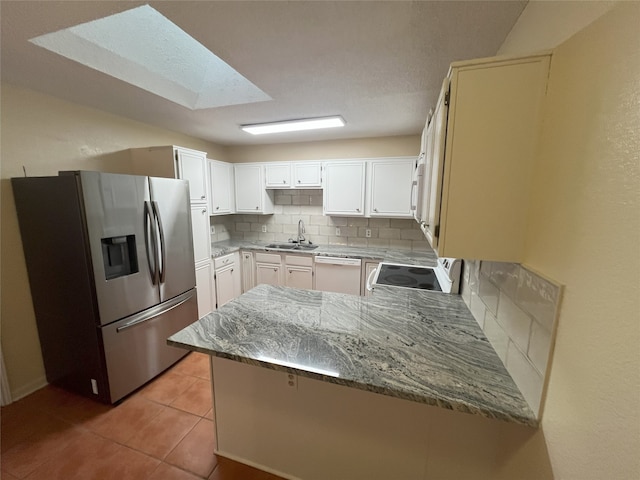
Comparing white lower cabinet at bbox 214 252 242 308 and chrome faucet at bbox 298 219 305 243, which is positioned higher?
chrome faucet at bbox 298 219 305 243

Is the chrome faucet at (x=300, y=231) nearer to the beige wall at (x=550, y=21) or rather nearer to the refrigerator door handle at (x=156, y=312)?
the refrigerator door handle at (x=156, y=312)

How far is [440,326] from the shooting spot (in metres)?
1.43

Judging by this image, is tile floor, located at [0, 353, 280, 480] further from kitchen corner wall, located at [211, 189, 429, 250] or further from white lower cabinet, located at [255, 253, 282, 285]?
kitchen corner wall, located at [211, 189, 429, 250]

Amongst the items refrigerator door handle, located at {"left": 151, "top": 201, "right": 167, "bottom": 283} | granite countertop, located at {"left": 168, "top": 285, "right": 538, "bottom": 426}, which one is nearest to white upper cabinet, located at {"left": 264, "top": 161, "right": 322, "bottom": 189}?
refrigerator door handle, located at {"left": 151, "top": 201, "right": 167, "bottom": 283}

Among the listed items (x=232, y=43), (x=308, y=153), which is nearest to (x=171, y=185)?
(x=232, y=43)

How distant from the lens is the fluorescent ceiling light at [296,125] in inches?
108

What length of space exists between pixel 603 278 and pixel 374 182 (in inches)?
117

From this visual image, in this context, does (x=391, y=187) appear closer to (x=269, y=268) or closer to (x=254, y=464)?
(x=269, y=268)

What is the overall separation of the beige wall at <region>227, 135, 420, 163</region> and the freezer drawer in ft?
8.16

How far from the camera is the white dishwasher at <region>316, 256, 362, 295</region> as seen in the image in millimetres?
3391

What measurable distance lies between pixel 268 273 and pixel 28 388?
2465 millimetres

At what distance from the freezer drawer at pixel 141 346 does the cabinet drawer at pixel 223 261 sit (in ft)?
2.64

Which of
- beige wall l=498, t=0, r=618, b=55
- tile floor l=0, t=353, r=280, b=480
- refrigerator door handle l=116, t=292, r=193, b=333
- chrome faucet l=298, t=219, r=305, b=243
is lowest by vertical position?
tile floor l=0, t=353, r=280, b=480

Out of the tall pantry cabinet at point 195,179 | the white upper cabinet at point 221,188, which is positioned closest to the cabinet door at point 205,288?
the tall pantry cabinet at point 195,179
